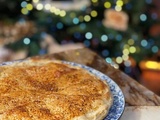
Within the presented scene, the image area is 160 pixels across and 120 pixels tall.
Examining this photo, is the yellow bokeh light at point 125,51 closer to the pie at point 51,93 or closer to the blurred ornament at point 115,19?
the blurred ornament at point 115,19

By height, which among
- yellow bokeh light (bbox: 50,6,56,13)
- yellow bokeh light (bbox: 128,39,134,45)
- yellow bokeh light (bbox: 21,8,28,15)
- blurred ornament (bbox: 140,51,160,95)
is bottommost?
blurred ornament (bbox: 140,51,160,95)

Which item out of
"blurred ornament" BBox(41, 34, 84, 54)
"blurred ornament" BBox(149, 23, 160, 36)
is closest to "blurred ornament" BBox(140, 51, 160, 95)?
"blurred ornament" BBox(149, 23, 160, 36)

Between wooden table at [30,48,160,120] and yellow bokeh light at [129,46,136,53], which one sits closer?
wooden table at [30,48,160,120]

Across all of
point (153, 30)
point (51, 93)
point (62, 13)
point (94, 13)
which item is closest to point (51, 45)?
point (62, 13)

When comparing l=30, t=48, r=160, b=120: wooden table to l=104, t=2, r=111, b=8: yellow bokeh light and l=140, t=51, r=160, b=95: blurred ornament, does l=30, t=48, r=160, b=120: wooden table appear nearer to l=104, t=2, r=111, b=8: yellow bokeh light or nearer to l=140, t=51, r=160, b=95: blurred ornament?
l=104, t=2, r=111, b=8: yellow bokeh light

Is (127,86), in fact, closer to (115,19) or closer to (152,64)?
(115,19)

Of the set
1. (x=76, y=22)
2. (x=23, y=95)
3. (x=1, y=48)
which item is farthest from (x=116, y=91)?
(x=1, y=48)
